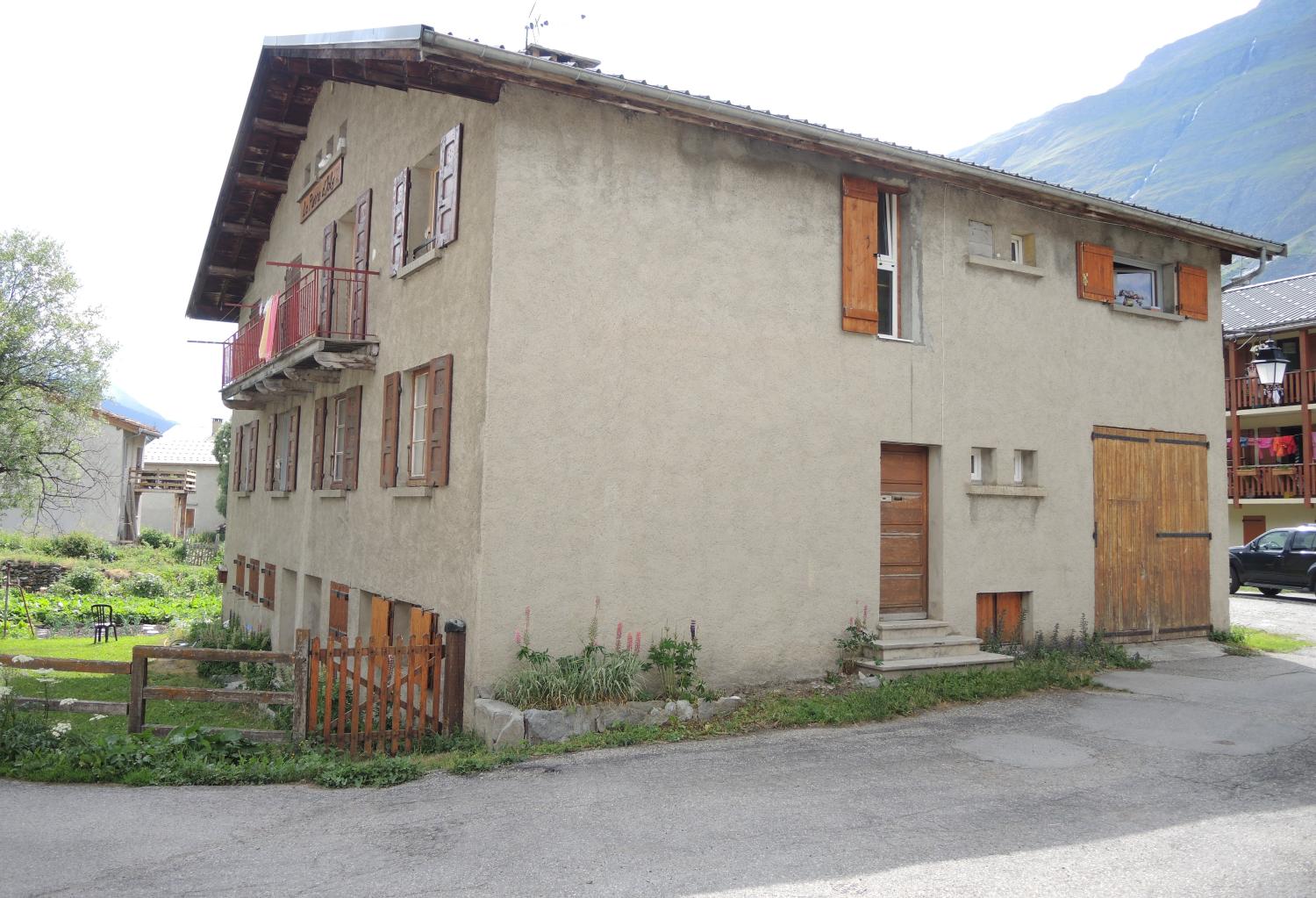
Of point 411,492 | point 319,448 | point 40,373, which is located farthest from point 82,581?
point 411,492

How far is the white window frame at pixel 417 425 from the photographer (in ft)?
36.4

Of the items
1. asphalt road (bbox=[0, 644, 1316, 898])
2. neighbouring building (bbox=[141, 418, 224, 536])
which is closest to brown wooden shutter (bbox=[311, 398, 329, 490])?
asphalt road (bbox=[0, 644, 1316, 898])

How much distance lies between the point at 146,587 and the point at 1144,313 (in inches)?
1158

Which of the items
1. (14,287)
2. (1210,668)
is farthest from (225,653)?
(14,287)

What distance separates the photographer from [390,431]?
1166 cm

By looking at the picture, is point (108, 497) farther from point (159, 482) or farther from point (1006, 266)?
point (1006, 266)

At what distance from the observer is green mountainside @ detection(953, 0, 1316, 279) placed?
138m

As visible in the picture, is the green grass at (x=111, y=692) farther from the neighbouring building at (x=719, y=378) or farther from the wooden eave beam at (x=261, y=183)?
the wooden eave beam at (x=261, y=183)

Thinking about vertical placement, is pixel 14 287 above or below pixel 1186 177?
below

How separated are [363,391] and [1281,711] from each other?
10852 millimetres

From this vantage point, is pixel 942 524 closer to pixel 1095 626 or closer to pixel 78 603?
pixel 1095 626

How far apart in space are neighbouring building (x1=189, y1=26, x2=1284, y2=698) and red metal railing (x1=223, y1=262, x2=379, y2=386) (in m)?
0.09

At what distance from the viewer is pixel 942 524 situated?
11656mm

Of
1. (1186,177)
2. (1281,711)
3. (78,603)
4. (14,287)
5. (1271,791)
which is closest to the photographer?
(1271,791)
